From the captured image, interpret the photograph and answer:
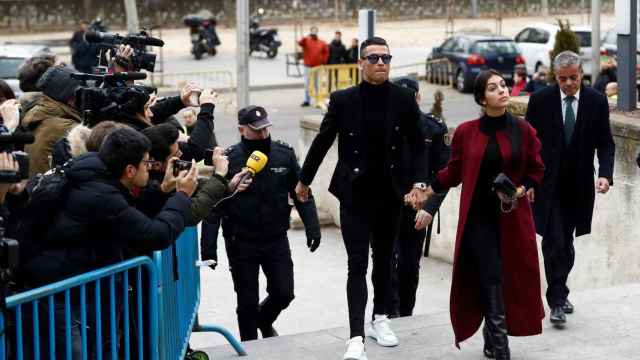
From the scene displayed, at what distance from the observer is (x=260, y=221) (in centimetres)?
923

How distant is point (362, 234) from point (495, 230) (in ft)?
2.55

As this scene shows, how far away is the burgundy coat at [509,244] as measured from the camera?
310 inches

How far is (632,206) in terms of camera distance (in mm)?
11180

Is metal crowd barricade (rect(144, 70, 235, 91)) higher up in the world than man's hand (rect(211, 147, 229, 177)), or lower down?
lower down

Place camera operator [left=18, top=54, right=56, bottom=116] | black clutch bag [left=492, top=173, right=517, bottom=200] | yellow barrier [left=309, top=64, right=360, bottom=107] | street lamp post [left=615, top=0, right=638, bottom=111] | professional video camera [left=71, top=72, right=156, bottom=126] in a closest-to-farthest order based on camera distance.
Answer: black clutch bag [left=492, top=173, right=517, bottom=200]
professional video camera [left=71, top=72, right=156, bottom=126]
camera operator [left=18, top=54, right=56, bottom=116]
street lamp post [left=615, top=0, right=638, bottom=111]
yellow barrier [left=309, top=64, right=360, bottom=107]

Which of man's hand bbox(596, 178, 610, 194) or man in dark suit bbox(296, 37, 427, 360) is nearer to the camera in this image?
man in dark suit bbox(296, 37, 427, 360)

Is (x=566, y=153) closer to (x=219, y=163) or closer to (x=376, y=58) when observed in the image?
(x=376, y=58)

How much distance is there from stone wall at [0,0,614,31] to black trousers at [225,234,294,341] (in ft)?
135

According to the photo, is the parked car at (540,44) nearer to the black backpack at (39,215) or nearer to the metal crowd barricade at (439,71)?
the metal crowd barricade at (439,71)

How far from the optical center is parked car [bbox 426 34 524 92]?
31.8 m

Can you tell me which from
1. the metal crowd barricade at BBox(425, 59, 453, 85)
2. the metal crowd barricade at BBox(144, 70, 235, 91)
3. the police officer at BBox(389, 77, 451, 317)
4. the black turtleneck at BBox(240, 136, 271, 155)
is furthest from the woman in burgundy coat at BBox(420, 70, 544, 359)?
the metal crowd barricade at BBox(425, 59, 453, 85)

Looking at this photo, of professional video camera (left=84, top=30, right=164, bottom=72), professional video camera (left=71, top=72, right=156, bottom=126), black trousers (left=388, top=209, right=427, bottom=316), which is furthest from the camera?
black trousers (left=388, top=209, right=427, bottom=316)

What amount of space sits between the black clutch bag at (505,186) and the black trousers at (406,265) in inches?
73.5

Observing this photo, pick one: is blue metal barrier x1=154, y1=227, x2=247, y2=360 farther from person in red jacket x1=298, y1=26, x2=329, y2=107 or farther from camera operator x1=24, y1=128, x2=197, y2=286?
person in red jacket x1=298, y1=26, x2=329, y2=107
